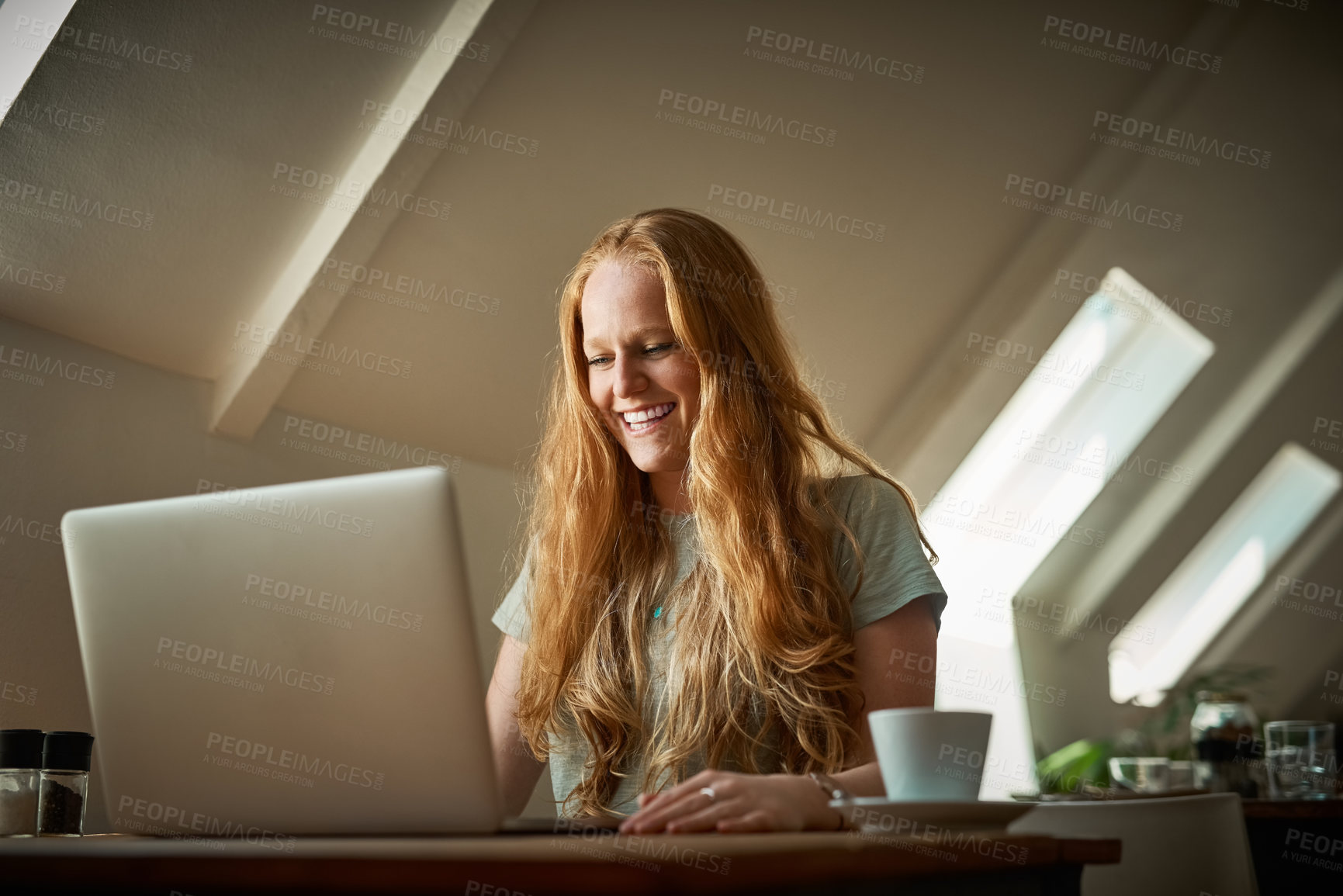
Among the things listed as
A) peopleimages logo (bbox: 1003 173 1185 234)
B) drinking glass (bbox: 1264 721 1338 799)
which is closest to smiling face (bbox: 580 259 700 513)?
drinking glass (bbox: 1264 721 1338 799)

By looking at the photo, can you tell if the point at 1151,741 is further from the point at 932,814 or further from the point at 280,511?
the point at 280,511

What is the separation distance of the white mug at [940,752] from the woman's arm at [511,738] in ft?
2.84

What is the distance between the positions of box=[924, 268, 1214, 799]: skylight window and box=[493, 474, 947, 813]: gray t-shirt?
244cm

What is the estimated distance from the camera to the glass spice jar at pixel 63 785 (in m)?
1.18

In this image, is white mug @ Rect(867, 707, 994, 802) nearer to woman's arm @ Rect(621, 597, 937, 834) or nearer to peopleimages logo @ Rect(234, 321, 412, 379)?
woman's arm @ Rect(621, 597, 937, 834)

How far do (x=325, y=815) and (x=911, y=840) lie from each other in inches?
17.8

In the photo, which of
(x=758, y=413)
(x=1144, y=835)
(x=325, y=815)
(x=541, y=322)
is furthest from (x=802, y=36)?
(x=325, y=815)

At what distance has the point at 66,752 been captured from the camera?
121cm

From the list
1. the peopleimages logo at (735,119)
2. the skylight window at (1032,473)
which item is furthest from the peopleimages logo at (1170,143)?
the peopleimages logo at (735,119)

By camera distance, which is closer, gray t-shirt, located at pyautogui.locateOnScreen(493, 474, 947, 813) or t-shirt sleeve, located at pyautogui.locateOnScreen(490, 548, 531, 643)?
gray t-shirt, located at pyautogui.locateOnScreen(493, 474, 947, 813)

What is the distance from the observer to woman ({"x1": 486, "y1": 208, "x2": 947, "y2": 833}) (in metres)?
1.48

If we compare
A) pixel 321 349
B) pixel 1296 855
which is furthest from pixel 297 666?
pixel 1296 855

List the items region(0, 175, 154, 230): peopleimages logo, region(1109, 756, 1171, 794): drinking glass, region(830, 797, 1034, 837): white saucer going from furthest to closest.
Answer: region(1109, 756, 1171, 794): drinking glass
region(0, 175, 154, 230): peopleimages logo
region(830, 797, 1034, 837): white saucer

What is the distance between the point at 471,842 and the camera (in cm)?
70
